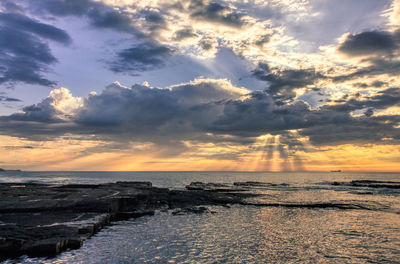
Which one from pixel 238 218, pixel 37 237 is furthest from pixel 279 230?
pixel 37 237

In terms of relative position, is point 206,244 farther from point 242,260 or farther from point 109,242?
point 109,242

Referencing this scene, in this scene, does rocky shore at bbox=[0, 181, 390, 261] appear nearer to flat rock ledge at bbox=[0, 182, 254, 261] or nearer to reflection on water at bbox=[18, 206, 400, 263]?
flat rock ledge at bbox=[0, 182, 254, 261]

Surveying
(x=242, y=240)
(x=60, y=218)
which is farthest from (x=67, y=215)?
(x=242, y=240)

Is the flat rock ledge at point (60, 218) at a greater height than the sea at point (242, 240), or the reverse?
the flat rock ledge at point (60, 218)

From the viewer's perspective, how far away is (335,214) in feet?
128

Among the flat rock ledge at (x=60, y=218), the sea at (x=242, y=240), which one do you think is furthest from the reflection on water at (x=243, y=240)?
the flat rock ledge at (x=60, y=218)

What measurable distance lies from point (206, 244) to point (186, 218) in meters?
11.9

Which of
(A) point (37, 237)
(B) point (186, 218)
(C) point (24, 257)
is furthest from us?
(B) point (186, 218)

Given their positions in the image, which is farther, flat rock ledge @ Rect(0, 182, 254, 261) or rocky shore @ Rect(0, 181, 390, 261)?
rocky shore @ Rect(0, 181, 390, 261)

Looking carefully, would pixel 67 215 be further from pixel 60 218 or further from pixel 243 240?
pixel 243 240

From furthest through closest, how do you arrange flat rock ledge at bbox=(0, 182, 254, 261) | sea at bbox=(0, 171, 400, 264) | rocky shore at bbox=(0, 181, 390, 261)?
sea at bbox=(0, 171, 400, 264)
rocky shore at bbox=(0, 181, 390, 261)
flat rock ledge at bbox=(0, 182, 254, 261)

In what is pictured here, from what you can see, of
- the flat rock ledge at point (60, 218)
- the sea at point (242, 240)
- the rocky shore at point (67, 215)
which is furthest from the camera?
the sea at point (242, 240)

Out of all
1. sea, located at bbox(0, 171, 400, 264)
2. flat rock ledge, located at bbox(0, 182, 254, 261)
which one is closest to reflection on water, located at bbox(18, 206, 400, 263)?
sea, located at bbox(0, 171, 400, 264)

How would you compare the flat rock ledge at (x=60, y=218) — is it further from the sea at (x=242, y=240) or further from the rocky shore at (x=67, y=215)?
the sea at (x=242, y=240)
